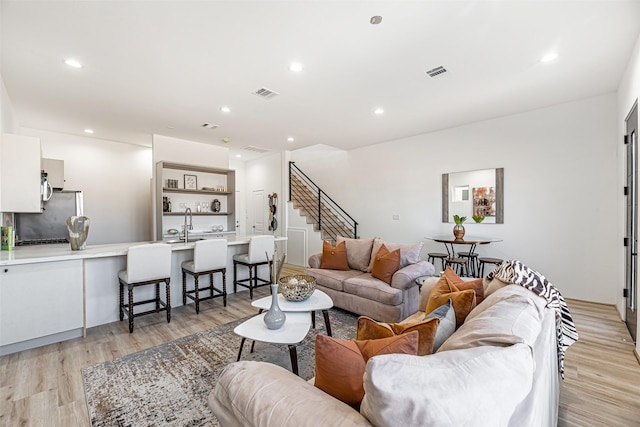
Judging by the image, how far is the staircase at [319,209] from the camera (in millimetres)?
7012

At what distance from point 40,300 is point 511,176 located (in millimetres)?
6327

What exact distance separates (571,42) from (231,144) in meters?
5.84

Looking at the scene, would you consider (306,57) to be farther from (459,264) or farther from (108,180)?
(108,180)

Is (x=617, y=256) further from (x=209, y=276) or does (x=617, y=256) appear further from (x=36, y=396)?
(x=36, y=396)

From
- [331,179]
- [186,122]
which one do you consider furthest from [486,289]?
[331,179]

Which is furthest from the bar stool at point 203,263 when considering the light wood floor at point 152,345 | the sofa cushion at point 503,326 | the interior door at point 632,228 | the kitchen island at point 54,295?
the interior door at point 632,228

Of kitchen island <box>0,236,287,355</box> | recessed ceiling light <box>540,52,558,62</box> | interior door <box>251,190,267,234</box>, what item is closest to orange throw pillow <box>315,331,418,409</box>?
kitchen island <box>0,236,287,355</box>

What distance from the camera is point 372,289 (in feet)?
10.8

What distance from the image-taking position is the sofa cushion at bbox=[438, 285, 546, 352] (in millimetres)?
988

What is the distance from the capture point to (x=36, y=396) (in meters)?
2.03

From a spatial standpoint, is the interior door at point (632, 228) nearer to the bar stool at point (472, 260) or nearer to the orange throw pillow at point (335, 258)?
the bar stool at point (472, 260)

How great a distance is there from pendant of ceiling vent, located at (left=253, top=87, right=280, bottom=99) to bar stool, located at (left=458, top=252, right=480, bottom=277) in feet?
12.5

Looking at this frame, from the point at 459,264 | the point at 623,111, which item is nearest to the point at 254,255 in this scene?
the point at 459,264

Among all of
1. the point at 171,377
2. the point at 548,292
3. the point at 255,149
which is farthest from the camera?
the point at 255,149
